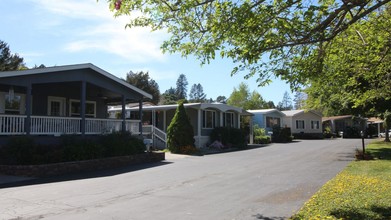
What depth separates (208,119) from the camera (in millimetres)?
30734

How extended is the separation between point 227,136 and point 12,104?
55.1ft

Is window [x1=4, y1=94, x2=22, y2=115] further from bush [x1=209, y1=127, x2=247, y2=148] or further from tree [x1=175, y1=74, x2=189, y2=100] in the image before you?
tree [x1=175, y1=74, x2=189, y2=100]

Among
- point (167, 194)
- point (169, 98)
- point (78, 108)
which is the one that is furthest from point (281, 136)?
point (169, 98)

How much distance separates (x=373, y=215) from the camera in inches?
278

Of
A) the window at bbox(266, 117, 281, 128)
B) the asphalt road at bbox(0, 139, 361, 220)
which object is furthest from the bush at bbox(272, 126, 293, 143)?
the asphalt road at bbox(0, 139, 361, 220)

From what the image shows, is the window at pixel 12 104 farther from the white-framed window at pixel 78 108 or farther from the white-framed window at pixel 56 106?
the white-framed window at pixel 78 108

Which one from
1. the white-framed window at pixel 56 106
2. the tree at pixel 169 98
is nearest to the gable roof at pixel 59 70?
the white-framed window at pixel 56 106

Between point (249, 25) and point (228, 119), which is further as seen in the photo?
point (228, 119)

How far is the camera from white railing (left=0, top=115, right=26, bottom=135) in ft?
50.4

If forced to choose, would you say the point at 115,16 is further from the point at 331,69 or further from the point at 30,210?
the point at 331,69

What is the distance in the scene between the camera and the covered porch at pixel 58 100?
15.8 meters

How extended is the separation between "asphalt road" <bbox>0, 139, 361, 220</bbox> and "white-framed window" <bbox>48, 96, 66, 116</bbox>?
25.3 ft

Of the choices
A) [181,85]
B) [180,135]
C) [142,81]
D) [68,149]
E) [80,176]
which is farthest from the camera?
[181,85]

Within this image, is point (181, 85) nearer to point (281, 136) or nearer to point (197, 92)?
point (197, 92)
